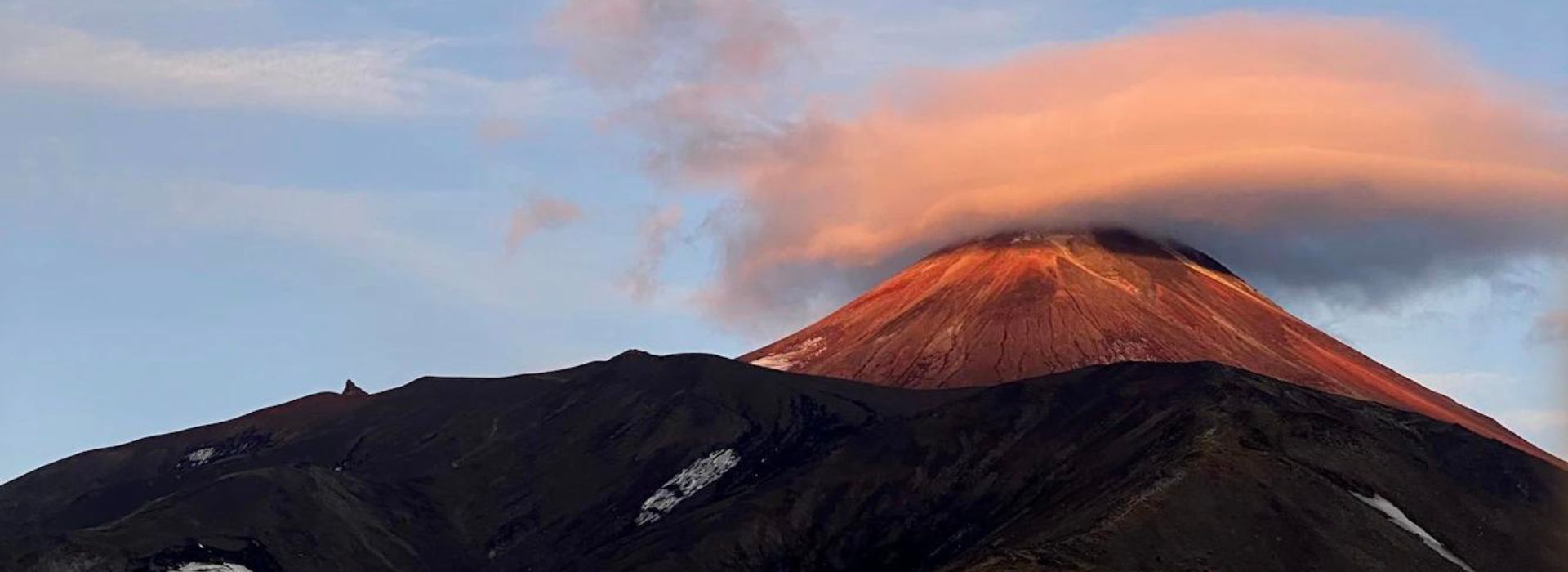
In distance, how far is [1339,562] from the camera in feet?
653

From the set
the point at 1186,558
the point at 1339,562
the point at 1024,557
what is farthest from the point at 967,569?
the point at 1339,562

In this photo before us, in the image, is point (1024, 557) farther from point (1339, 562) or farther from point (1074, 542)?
point (1339, 562)

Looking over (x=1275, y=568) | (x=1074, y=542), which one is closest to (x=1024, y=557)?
(x=1074, y=542)

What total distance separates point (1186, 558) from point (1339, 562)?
16688 millimetres

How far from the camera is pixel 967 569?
196m

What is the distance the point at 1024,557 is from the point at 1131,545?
38.4 ft

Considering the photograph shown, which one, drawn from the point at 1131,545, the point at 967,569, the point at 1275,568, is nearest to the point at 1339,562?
the point at 1275,568

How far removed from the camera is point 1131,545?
196125 millimetres

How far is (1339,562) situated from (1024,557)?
3363cm

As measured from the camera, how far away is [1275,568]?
197m

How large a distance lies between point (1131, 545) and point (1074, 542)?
233 inches

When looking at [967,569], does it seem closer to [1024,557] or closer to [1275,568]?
[1024,557]

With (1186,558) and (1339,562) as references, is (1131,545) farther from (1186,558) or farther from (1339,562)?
(1339,562)

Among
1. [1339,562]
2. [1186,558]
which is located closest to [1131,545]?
[1186,558]
